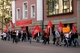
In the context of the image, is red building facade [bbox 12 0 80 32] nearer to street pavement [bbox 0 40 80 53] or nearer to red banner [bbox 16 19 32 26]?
red banner [bbox 16 19 32 26]

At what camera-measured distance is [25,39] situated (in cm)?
3694

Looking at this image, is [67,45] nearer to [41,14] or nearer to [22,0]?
[41,14]

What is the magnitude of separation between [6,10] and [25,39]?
20.3 meters

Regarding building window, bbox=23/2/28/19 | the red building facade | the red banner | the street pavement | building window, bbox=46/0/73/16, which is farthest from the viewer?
building window, bbox=23/2/28/19

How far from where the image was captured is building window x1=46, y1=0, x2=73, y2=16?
1352 inches

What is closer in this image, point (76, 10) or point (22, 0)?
point (76, 10)

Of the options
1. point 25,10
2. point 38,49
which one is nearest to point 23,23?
point 25,10

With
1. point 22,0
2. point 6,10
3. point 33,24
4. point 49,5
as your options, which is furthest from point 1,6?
point 49,5

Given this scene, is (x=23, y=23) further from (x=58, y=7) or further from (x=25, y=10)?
(x=58, y=7)

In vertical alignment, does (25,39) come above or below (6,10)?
below

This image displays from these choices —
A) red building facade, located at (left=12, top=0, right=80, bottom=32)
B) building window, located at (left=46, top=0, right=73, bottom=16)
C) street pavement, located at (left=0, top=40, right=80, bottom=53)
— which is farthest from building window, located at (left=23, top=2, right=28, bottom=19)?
street pavement, located at (left=0, top=40, right=80, bottom=53)

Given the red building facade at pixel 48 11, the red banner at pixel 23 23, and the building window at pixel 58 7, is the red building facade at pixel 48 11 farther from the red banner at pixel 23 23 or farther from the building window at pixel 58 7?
the red banner at pixel 23 23

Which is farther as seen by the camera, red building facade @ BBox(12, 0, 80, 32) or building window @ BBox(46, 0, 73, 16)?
building window @ BBox(46, 0, 73, 16)

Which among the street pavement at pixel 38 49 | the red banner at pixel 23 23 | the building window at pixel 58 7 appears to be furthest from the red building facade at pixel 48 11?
the street pavement at pixel 38 49
